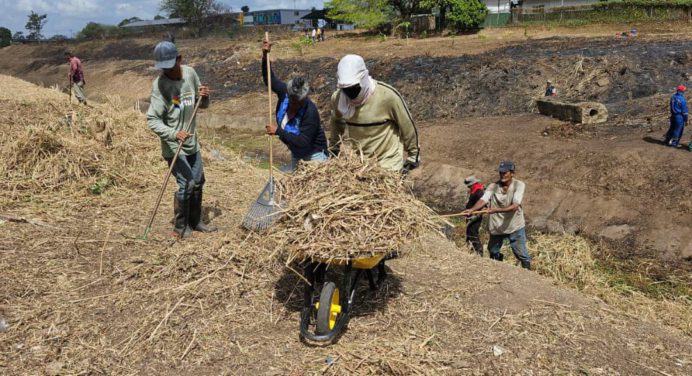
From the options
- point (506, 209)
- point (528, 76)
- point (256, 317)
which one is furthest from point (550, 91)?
point (256, 317)

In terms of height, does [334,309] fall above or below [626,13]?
below

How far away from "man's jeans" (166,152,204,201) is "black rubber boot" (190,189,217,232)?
0.12 metres

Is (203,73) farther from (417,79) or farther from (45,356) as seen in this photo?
(45,356)

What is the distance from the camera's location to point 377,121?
4.68 meters

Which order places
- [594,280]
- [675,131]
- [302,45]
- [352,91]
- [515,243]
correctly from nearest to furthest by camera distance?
[352,91]
[515,243]
[594,280]
[675,131]
[302,45]

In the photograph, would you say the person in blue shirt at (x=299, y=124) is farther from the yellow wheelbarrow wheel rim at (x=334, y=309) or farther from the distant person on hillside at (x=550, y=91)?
the distant person on hillside at (x=550, y=91)

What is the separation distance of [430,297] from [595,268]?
5.07m

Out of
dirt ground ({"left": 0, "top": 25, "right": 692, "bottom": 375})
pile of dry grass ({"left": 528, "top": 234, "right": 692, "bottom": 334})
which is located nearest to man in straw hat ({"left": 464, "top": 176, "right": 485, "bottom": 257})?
pile of dry grass ({"left": 528, "top": 234, "right": 692, "bottom": 334})

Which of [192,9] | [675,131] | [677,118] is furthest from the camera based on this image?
[192,9]

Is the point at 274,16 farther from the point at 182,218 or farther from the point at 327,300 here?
the point at 327,300

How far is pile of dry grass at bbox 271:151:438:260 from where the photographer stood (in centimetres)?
380

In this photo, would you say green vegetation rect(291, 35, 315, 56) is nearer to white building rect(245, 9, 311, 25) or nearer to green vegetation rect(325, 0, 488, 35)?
green vegetation rect(325, 0, 488, 35)

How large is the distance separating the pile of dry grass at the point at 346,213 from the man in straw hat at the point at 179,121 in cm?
186

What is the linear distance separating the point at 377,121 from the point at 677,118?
918 centimetres
